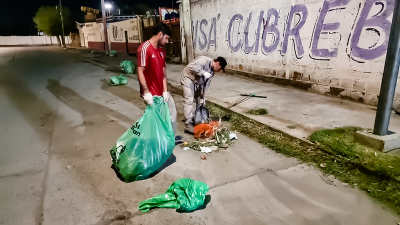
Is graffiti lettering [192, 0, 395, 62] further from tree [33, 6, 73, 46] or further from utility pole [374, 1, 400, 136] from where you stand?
tree [33, 6, 73, 46]

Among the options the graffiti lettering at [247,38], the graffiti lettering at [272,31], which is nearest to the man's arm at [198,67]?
the graffiti lettering at [272,31]

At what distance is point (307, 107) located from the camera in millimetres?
5285

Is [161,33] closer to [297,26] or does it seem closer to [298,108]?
[298,108]

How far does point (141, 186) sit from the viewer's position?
9.46ft

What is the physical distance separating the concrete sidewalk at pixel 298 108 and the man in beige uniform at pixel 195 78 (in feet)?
3.92

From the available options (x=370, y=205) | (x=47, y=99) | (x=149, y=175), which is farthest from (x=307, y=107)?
(x=47, y=99)

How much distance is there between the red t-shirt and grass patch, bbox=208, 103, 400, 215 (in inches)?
73.4

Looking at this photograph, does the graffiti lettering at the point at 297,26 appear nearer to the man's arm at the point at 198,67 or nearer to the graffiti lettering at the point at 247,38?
the graffiti lettering at the point at 247,38

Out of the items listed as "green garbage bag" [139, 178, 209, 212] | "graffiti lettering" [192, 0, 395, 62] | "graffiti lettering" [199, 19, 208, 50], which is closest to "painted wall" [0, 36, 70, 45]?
"graffiti lettering" [199, 19, 208, 50]

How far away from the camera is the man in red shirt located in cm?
321

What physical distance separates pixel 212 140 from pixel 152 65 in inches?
61.1

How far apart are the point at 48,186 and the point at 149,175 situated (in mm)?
1143

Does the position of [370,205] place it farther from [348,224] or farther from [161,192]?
[161,192]

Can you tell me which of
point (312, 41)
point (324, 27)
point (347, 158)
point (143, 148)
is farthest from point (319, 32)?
point (143, 148)
